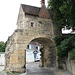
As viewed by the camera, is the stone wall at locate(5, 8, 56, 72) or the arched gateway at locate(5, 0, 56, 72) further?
the arched gateway at locate(5, 0, 56, 72)

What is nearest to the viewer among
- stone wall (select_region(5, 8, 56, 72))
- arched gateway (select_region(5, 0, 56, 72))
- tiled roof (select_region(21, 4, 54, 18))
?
stone wall (select_region(5, 8, 56, 72))

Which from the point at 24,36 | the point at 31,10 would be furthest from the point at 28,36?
the point at 31,10

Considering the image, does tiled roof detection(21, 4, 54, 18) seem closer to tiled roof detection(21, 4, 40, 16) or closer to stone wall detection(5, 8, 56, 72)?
tiled roof detection(21, 4, 40, 16)

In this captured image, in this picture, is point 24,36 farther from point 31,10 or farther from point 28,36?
point 31,10

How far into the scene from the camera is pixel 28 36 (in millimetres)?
14516

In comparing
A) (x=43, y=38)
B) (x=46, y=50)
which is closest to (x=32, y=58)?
(x=46, y=50)

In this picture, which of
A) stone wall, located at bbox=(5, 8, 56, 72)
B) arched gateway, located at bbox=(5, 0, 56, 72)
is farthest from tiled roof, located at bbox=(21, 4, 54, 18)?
stone wall, located at bbox=(5, 8, 56, 72)

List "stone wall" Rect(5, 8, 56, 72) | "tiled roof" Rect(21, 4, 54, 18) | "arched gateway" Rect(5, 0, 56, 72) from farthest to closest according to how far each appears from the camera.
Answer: "tiled roof" Rect(21, 4, 54, 18), "arched gateway" Rect(5, 0, 56, 72), "stone wall" Rect(5, 8, 56, 72)

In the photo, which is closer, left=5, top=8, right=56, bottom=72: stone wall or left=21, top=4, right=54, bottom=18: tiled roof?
left=5, top=8, right=56, bottom=72: stone wall

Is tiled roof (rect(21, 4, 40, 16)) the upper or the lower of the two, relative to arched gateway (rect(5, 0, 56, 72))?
upper

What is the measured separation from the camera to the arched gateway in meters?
13.7

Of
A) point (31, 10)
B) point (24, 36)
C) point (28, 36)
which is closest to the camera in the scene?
point (24, 36)

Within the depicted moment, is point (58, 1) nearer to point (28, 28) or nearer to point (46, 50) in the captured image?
point (28, 28)

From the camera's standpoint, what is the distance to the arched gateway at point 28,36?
1374 cm
